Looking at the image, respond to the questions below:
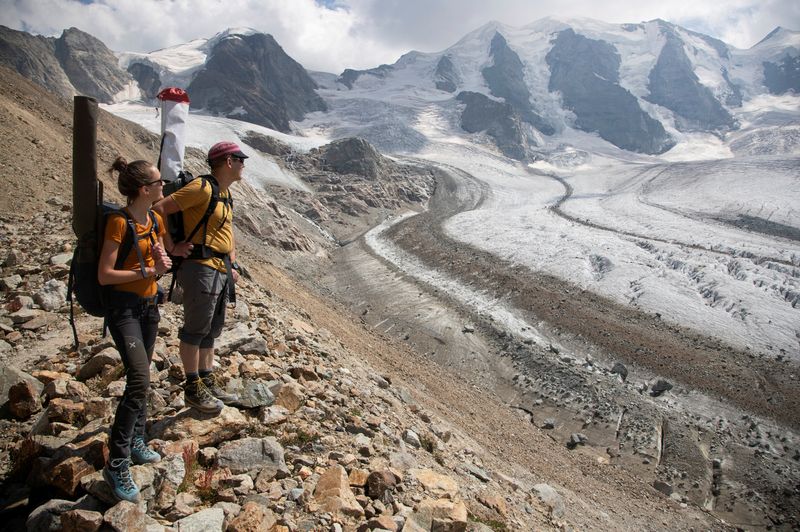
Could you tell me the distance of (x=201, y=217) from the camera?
4.19m

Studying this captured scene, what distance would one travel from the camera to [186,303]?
4281 millimetres

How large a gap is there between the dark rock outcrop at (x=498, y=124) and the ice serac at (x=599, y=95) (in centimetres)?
4034

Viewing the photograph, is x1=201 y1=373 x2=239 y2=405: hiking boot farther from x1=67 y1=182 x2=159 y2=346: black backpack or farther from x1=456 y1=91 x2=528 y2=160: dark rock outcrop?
x1=456 y1=91 x2=528 y2=160: dark rock outcrop

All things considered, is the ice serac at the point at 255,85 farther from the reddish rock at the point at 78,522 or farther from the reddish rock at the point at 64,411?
the reddish rock at the point at 78,522

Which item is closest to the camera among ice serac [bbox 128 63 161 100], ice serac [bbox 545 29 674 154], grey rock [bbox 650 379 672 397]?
grey rock [bbox 650 379 672 397]

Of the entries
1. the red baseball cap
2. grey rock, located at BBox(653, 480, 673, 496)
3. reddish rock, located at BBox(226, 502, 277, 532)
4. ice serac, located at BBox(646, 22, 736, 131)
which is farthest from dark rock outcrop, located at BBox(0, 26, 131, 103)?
ice serac, located at BBox(646, 22, 736, 131)

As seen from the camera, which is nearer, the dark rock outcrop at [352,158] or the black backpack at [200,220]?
the black backpack at [200,220]

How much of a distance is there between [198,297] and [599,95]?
583 feet

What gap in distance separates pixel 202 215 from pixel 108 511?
2.41 m

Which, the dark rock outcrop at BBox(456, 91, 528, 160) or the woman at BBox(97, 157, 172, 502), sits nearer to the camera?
the woman at BBox(97, 157, 172, 502)

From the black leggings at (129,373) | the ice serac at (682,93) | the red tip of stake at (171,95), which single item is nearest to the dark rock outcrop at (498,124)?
the ice serac at (682,93)

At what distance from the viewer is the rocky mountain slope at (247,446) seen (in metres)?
3.52

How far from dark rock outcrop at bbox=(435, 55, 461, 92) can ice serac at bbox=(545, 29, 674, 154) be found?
36.8m

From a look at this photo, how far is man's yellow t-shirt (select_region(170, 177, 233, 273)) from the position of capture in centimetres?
409
